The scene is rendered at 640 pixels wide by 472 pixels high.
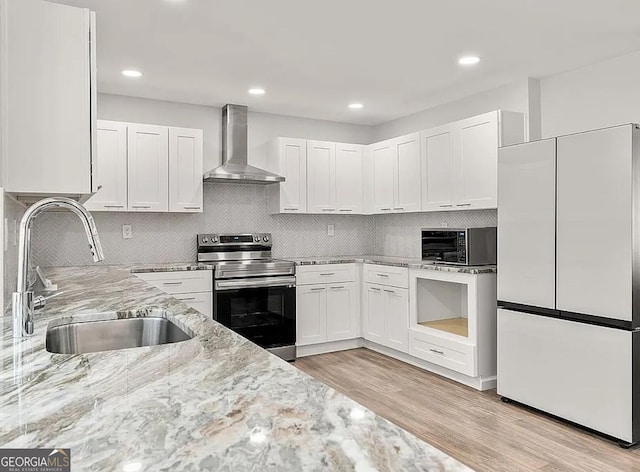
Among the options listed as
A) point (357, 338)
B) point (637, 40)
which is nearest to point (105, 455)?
point (637, 40)

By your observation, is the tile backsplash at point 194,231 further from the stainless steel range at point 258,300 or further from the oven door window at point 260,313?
the oven door window at point 260,313

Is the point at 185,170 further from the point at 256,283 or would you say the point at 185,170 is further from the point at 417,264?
the point at 417,264

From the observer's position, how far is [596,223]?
288 centimetres

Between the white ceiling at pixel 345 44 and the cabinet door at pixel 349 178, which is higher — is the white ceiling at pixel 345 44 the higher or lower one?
the higher one

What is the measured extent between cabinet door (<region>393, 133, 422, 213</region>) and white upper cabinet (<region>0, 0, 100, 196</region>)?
3.22m

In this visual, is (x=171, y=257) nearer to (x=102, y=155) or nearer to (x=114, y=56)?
(x=102, y=155)

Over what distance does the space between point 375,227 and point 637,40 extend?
10.6ft

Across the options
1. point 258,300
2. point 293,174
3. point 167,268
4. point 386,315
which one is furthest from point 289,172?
point 386,315

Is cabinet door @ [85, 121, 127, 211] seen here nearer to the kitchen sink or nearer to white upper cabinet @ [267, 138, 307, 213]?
white upper cabinet @ [267, 138, 307, 213]

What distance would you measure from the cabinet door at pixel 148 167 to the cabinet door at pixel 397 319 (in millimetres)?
2241

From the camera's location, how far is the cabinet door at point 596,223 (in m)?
2.74

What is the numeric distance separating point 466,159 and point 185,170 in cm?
250

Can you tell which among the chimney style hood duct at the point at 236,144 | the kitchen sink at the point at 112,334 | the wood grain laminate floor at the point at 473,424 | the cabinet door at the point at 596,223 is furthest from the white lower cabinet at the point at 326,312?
the kitchen sink at the point at 112,334

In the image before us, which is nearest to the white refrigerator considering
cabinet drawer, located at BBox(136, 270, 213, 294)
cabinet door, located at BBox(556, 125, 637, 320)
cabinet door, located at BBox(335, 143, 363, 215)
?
cabinet door, located at BBox(556, 125, 637, 320)
